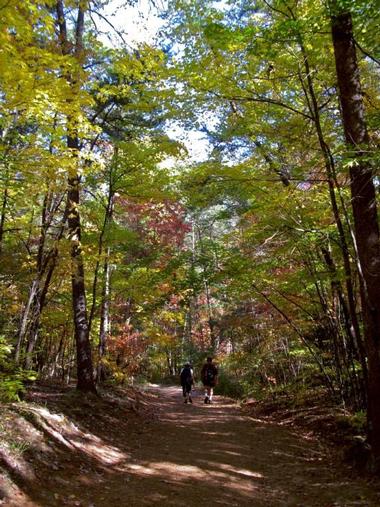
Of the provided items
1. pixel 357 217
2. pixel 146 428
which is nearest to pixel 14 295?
pixel 146 428

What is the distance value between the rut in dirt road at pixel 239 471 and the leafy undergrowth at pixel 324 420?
13.7 inches

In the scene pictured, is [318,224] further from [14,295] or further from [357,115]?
[14,295]

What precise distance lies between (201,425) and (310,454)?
3459 millimetres

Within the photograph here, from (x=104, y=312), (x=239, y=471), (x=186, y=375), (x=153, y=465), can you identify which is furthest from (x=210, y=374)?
(x=239, y=471)

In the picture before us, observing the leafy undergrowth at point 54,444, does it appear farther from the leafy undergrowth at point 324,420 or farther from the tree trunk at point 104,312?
the leafy undergrowth at point 324,420

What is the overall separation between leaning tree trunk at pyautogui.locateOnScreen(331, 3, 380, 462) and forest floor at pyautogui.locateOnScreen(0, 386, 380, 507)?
1119mm

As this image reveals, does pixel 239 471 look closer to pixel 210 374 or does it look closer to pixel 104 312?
pixel 104 312

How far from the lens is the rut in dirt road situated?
4.62 m

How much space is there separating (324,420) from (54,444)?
18.1 feet

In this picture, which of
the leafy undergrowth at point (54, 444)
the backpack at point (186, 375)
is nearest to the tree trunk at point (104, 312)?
the leafy undergrowth at point (54, 444)

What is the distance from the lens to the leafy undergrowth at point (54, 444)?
4367mm

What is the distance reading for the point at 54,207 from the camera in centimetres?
884

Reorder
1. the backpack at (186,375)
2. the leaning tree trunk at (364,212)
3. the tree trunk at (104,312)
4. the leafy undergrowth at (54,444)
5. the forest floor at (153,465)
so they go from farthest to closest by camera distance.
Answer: the backpack at (186,375) < the tree trunk at (104,312) < the leaning tree trunk at (364,212) < the forest floor at (153,465) < the leafy undergrowth at (54,444)

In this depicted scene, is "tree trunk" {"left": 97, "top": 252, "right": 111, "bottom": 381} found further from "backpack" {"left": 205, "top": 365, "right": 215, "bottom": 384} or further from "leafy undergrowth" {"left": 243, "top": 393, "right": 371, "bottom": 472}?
"leafy undergrowth" {"left": 243, "top": 393, "right": 371, "bottom": 472}
